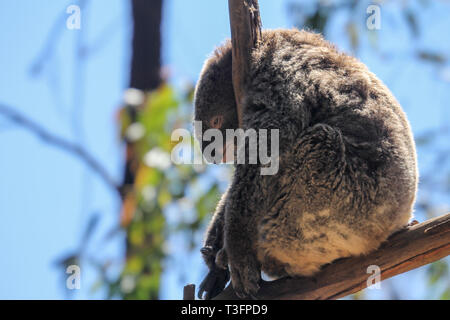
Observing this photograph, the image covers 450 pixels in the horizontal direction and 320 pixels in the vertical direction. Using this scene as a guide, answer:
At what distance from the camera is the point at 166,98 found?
21.4 feet

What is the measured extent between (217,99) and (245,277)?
1328 mm

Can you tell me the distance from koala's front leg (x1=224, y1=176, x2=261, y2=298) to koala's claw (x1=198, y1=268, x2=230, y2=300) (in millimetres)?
322

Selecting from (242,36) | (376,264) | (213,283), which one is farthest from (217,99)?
(376,264)

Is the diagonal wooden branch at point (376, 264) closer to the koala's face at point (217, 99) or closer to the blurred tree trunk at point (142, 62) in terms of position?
the koala's face at point (217, 99)

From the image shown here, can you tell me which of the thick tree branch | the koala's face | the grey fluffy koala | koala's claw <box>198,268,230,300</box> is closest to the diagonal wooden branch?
the grey fluffy koala

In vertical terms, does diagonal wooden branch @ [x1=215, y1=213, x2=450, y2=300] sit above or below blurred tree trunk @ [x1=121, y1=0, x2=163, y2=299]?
below

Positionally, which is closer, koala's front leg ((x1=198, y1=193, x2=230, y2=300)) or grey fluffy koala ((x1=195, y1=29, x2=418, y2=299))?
grey fluffy koala ((x1=195, y1=29, x2=418, y2=299))

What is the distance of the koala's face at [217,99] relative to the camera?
405 cm

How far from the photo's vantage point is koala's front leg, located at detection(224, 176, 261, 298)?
3.27 meters

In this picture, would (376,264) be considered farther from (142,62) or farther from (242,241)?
(142,62)

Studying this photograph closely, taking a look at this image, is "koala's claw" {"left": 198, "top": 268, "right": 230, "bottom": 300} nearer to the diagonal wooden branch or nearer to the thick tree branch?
the diagonal wooden branch

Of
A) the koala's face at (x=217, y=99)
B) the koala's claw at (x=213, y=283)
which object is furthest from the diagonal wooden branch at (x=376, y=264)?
the koala's face at (x=217, y=99)
